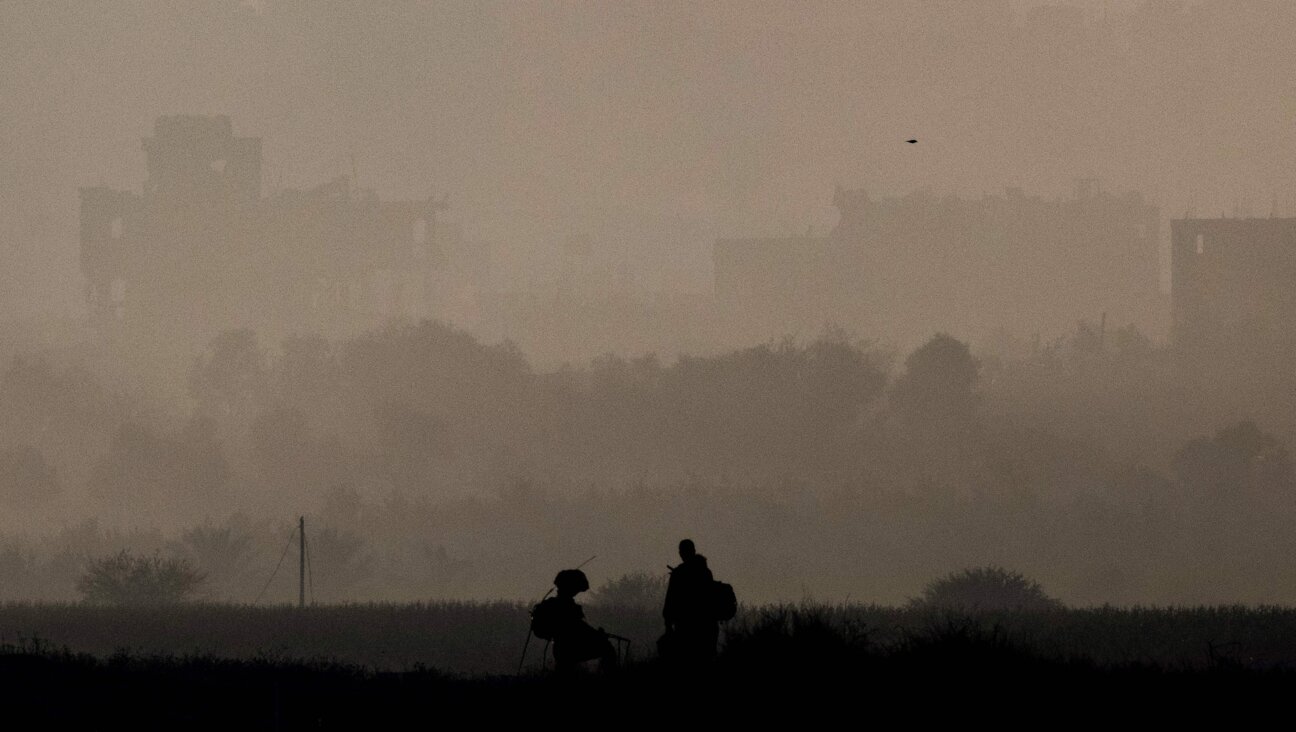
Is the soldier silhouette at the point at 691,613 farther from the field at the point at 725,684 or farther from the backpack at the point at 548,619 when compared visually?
the backpack at the point at 548,619

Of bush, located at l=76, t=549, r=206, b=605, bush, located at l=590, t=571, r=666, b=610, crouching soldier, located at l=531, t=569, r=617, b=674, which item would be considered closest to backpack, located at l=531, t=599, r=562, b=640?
crouching soldier, located at l=531, t=569, r=617, b=674

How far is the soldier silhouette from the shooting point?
23.1 metres

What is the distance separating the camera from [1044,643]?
40594 millimetres

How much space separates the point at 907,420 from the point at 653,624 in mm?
139442

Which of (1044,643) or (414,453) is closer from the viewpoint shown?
(1044,643)

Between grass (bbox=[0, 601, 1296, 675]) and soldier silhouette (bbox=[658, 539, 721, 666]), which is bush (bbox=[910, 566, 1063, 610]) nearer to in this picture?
grass (bbox=[0, 601, 1296, 675])

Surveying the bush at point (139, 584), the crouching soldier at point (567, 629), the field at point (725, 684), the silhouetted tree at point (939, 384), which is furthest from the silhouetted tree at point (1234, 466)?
the crouching soldier at point (567, 629)

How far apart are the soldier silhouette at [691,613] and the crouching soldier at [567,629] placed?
81 centimetres

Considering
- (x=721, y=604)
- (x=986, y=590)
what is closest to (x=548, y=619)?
(x=721, y=604)

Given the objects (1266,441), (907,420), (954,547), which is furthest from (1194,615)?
(907,420)

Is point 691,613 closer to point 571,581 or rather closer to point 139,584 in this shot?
point 571,581

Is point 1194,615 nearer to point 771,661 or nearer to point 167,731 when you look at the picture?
point 771,661

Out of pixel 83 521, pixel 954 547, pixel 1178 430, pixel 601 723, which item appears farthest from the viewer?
pixel 1178 430

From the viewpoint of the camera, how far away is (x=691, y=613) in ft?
75.7
